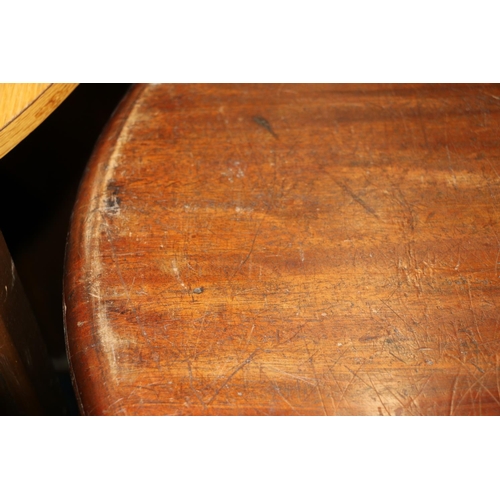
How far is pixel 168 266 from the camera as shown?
2.13ft

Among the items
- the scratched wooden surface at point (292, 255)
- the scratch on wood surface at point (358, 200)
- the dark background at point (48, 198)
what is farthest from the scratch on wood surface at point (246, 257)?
the dark background at point (48, 198)

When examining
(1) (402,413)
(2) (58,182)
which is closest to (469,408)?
(1) (402,413)

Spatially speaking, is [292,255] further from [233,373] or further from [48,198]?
[48,198]

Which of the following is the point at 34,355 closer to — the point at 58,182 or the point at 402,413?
the point at 58,182

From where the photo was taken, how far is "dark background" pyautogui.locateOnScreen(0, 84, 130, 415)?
1144 mm

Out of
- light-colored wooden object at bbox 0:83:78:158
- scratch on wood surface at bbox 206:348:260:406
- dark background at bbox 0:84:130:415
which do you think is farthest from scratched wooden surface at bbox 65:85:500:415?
dark background at bbox 0:84:130:415

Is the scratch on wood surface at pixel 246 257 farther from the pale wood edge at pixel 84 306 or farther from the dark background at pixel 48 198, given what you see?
the dark background at pixel 48 198

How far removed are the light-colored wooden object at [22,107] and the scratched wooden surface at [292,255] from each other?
4.2 inches

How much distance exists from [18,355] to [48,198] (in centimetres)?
47

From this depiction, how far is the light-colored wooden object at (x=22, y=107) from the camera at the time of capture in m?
0.63

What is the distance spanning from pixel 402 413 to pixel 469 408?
7cm

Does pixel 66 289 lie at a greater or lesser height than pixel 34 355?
greater

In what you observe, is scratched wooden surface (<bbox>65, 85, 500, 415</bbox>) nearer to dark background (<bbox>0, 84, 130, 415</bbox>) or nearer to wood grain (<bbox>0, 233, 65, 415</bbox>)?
wood grain (<bbox>0, 233, 65, 415</bbox>)

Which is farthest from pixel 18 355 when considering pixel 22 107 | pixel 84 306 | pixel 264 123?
pixel 264 123
